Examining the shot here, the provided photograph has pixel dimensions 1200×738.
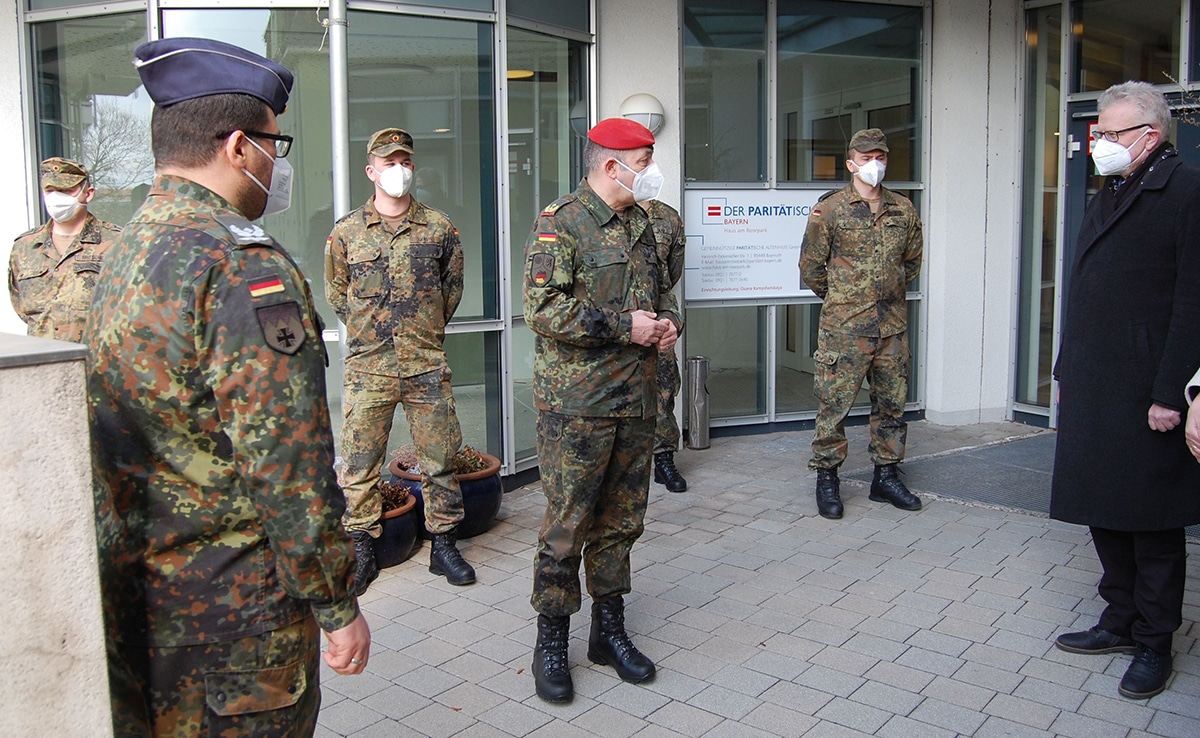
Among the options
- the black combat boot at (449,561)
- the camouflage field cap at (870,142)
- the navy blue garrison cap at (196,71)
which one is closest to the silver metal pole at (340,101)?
the black combat boot at (449,561)

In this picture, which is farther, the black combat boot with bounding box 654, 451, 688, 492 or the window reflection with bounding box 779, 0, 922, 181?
the window reflection with bounding box 779, 0, 922, 181

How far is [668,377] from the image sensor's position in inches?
266

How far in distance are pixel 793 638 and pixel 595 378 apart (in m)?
1.48

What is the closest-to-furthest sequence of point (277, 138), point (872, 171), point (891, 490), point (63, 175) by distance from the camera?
point (277, 138), point (63, 175), point (872, 171), point (891, 490)

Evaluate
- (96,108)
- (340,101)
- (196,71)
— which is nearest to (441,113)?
(340,101)

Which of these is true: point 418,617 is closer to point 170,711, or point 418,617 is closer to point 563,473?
point 563,473

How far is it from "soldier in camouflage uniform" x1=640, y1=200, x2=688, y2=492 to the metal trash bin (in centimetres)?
73

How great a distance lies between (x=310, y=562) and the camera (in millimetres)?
1974

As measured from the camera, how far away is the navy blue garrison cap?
6.64 ft

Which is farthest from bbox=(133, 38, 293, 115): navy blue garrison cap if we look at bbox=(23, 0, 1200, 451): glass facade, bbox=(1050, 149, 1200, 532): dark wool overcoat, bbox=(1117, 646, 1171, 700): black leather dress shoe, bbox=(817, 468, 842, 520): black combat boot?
bbox=(817, 468, 842, 520): black combat boot

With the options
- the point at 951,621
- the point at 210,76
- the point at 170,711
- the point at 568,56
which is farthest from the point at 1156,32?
the point at 170,711

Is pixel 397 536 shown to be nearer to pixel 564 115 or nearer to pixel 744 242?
pixel 564 115

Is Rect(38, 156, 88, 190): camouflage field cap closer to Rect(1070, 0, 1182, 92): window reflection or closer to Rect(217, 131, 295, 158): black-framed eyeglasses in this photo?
Rect(217, 131, 295, 158): black-framed eyeglasses

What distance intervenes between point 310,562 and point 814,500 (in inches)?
189
